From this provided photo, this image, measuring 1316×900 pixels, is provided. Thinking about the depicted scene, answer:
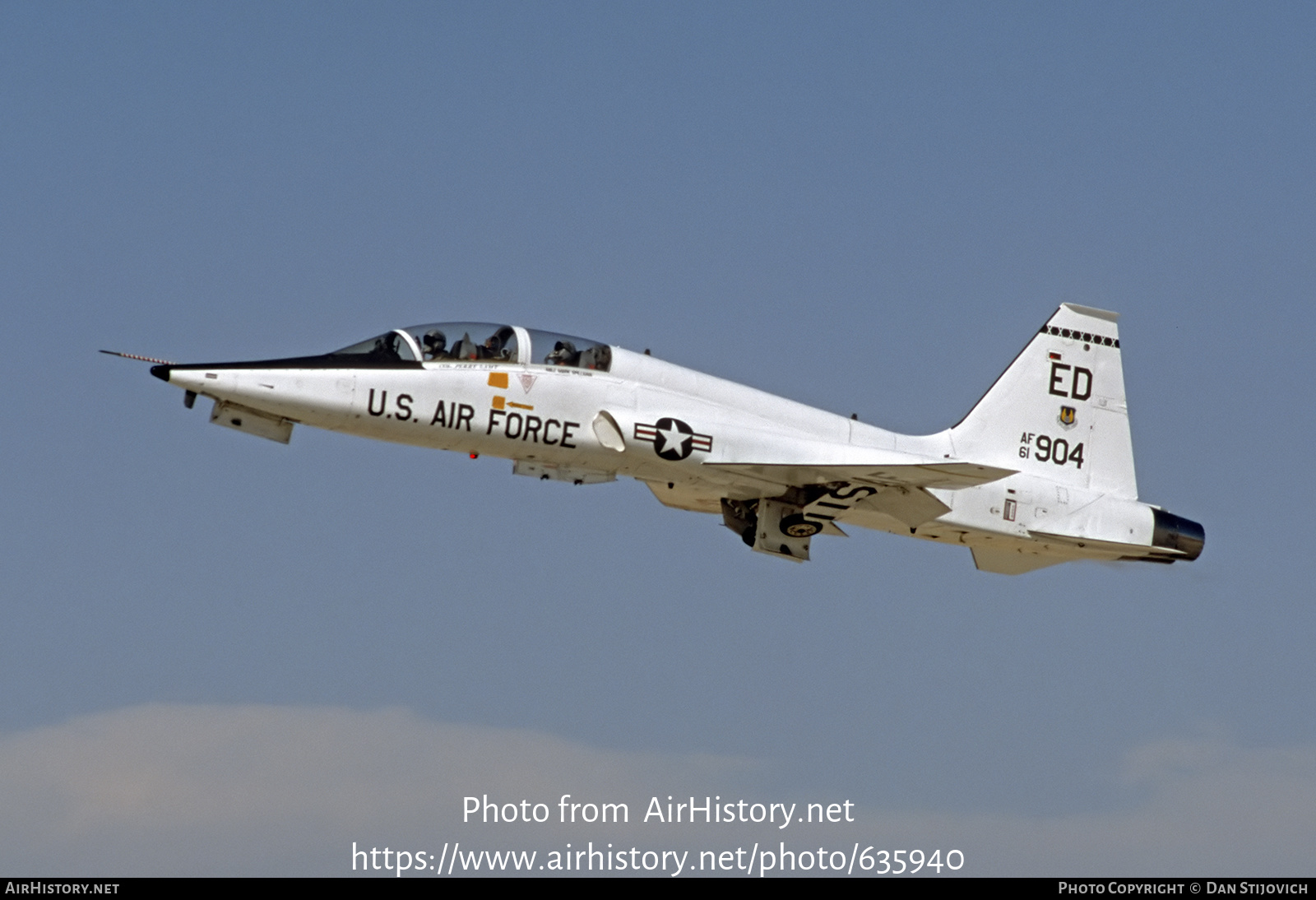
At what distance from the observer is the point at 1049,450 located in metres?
32.8

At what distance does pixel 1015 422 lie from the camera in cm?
3288

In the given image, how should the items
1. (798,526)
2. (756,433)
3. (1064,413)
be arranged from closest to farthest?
(756,433) < (798,526) < (1064,413)

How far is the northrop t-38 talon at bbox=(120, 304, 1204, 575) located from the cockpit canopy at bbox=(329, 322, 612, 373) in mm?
26

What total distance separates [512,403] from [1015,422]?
32.0 ft

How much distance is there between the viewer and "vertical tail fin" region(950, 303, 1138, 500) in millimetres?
32688

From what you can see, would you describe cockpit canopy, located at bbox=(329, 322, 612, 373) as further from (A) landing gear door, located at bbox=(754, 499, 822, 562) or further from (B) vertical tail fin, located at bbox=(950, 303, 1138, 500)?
(B) vertical tail fin, located at bbox=(950, 303, 1138, 500)

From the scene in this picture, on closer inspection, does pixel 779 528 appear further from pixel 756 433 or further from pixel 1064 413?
pixel 1064 413

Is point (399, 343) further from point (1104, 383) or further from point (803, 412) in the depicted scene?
point (1104, 383)

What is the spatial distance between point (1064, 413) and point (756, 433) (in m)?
6.57

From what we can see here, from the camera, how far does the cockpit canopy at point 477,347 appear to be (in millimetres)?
28406

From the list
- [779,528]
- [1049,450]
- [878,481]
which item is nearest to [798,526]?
[779,528]

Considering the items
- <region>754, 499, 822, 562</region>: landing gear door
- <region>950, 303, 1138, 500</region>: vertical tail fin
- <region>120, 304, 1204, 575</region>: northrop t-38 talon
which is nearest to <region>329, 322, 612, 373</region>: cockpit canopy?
<region>120, 304, 1204, 575</region>: northrop t-38 talon
